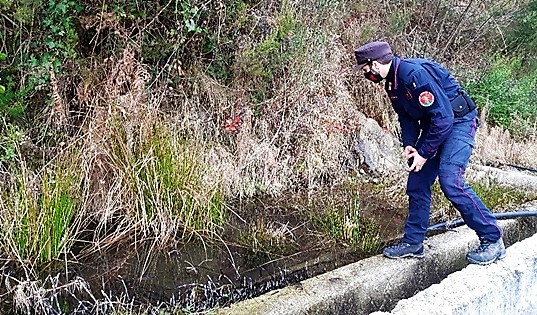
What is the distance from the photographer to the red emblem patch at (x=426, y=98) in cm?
292

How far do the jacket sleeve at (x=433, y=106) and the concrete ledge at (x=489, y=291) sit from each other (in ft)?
2.45

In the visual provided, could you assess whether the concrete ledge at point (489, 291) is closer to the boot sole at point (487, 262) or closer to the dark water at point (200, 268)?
the boot sole at point (487, 262)

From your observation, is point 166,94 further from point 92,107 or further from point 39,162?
point 39,162

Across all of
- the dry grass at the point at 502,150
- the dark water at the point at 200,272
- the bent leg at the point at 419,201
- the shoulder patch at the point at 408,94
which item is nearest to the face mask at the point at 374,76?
the shoulder patch at the point at 408,94

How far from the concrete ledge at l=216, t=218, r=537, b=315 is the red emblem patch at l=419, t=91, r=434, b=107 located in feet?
3.09

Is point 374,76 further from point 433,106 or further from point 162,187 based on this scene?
point 162,187

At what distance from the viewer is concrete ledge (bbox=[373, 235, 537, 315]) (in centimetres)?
246

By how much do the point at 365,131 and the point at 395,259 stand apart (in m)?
2.85

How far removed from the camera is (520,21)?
29.1ft

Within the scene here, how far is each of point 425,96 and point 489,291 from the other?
1.07 meters

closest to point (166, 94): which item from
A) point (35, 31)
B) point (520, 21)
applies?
point (35, 31)

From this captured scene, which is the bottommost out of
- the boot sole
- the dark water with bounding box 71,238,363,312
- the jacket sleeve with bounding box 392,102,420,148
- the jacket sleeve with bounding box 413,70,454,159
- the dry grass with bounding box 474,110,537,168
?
the dark water with bounding box 71,238,363,312

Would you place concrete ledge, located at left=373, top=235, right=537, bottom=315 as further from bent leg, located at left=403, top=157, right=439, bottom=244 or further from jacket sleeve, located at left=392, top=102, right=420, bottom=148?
jacket sleeve, located at left=392, top=102, right=420, bottom=148

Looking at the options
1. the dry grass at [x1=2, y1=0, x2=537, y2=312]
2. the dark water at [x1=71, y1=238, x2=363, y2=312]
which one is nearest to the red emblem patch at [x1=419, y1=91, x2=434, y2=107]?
the dark water at [x1=71, y1=238, x2=363, y2=312]
